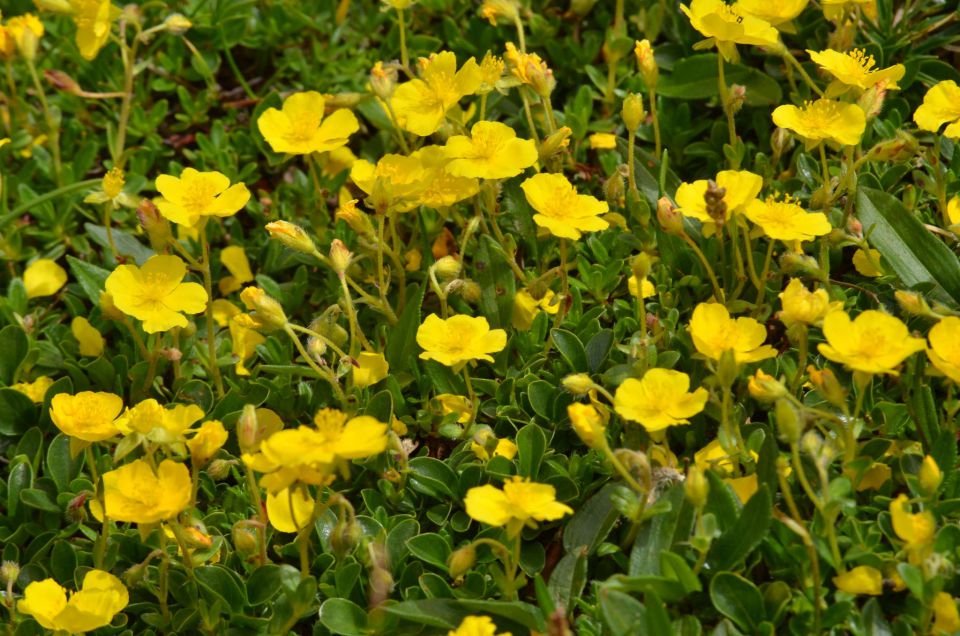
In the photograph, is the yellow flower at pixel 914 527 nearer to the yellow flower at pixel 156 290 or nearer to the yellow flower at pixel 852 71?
the yellow flower at pixel 852 71

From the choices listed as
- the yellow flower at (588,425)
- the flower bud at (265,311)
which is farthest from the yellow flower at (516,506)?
the flower bud at (265,311)

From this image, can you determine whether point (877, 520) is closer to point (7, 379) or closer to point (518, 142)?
point (518, 142)

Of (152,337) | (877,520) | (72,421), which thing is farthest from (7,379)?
(877,520)

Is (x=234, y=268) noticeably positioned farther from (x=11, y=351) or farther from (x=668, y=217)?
(x=668, y=217)

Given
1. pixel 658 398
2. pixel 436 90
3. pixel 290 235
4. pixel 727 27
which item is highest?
pixel 727 27

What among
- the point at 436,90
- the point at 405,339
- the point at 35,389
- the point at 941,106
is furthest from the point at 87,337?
the point at 941,106

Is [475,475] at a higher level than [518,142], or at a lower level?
lower
